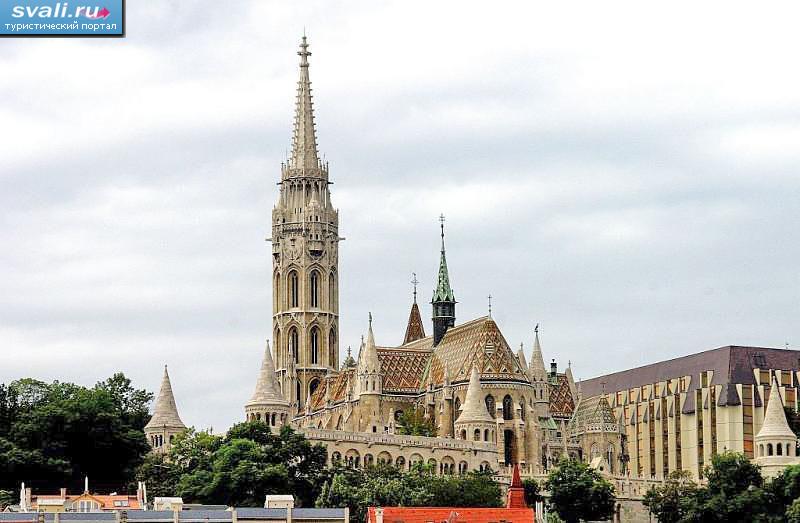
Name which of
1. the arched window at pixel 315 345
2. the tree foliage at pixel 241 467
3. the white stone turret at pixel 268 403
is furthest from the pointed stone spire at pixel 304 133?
the tree foliage at pixel 241 467

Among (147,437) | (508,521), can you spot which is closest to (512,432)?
(147,437)

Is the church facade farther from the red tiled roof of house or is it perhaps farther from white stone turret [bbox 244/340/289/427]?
the red tiled roof of house

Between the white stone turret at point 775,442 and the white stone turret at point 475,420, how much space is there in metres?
21.7

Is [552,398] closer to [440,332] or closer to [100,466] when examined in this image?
[440,332]

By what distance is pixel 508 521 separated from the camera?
106062mm

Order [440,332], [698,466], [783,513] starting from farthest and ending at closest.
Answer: [440,332] < [698,466] < [783,513]

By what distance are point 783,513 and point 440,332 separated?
5622 centimetres

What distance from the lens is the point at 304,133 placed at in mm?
195625

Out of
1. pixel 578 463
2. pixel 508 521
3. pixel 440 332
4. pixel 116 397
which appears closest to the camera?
pixel 508 521

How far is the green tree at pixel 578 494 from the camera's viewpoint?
148m

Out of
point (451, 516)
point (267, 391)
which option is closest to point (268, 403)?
point (267, 391)

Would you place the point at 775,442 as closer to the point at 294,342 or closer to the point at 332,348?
the point at 332,348

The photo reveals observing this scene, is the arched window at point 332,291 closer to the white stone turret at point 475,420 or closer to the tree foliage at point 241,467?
the white stone turret at point 475,420

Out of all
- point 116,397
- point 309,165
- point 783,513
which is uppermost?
point 309,165
